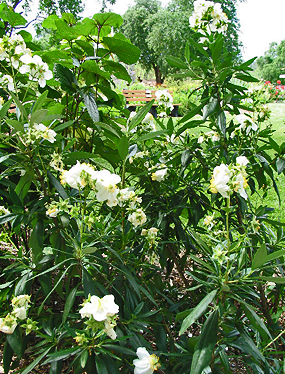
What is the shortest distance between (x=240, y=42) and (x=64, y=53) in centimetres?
3055

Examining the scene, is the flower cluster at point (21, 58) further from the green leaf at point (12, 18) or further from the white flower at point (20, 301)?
the white flower at point (20, 301)

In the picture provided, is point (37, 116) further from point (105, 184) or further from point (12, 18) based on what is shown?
point (12, 18)

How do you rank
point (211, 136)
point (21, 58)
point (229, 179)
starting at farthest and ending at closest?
point (211, 136), point (21, 58), point (229, 179)

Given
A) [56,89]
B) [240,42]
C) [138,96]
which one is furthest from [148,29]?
[56,89]

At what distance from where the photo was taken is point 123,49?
1449 millimetres

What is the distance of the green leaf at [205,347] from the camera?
33.9 inches

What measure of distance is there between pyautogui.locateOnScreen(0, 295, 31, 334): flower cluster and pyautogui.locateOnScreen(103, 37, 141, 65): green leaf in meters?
1.02

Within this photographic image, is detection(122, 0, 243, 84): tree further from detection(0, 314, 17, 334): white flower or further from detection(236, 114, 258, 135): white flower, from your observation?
detection(0, 314, 17, 334): white flower

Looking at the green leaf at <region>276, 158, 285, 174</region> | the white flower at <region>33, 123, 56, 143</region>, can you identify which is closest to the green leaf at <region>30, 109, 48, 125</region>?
the white flower at <region>33, 123, 56, 143</region>

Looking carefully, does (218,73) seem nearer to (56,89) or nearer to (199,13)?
(199,13)

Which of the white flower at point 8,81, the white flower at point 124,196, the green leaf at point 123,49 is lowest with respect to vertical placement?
the white flower at point 124,196

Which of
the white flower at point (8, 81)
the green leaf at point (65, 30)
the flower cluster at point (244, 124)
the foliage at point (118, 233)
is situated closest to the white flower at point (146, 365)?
the foliage at point (118, 233)

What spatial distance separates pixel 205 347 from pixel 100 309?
309 millimetres

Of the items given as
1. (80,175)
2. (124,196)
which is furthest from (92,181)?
(124,196)
